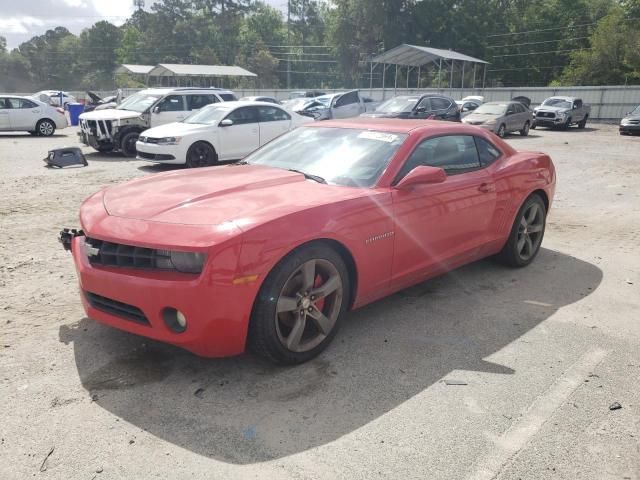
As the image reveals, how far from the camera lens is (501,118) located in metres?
20.5

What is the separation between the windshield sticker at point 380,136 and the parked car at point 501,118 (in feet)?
55.5

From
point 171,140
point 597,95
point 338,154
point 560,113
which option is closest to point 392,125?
point 338,154

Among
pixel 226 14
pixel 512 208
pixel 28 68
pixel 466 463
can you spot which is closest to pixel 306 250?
pixel 466 463

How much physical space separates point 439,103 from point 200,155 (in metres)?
9.80

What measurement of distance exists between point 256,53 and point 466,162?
80310 millimetres

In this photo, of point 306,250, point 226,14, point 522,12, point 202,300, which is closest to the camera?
point 202,300

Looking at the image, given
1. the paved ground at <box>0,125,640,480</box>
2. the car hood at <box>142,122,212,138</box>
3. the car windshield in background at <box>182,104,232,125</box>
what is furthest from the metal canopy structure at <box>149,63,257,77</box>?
the paved ground at <box>0,125,640,480</box>

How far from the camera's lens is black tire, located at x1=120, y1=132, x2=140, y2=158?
44.8 ft

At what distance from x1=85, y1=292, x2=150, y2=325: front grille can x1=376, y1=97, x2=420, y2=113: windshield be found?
1494 centimetres

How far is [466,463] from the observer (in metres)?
2.50

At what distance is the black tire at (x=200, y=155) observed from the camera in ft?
37.2

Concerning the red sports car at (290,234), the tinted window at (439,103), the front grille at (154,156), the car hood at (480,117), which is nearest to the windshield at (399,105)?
the tinted window at (439,103)

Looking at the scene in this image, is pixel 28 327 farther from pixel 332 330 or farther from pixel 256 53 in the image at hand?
pixel 256 53

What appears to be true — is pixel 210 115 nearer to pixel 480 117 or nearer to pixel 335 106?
pixel 335 106
